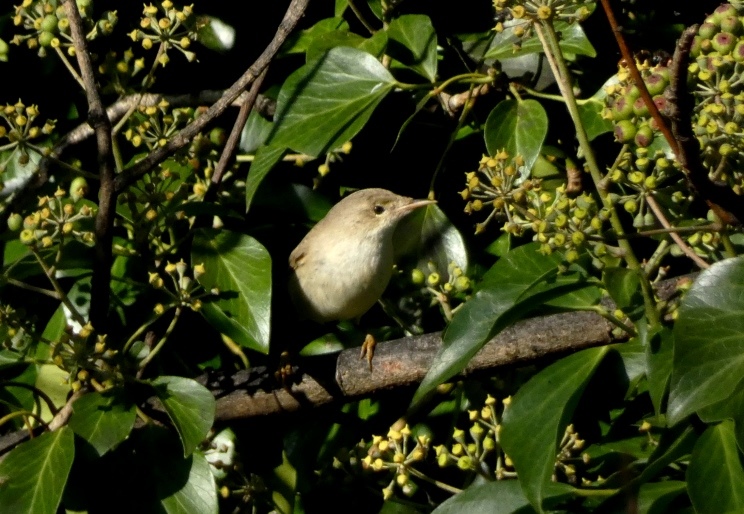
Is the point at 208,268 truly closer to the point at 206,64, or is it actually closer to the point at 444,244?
the point at 444,244

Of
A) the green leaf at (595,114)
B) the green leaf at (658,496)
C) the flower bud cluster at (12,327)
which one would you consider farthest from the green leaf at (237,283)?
the green leaf at (658,496)

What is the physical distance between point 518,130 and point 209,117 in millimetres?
853

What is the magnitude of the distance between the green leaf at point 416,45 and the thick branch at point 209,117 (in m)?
0.33

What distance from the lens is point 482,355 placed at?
2.69m

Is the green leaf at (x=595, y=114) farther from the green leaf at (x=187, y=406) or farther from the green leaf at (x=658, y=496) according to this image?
the green leaf at (x=187, y=406)

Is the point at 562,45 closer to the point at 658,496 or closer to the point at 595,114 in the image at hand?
the point at 595,114

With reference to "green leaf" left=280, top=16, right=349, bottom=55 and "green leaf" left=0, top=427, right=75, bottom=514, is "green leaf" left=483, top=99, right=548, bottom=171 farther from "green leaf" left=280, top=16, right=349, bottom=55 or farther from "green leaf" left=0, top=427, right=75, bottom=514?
"green leaf" left=0, top=427, right=75, bottom=514

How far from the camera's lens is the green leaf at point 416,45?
2820 millimetres

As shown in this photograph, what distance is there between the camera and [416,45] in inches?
111

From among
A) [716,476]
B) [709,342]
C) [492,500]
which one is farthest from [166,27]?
[716,476]

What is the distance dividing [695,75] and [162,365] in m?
1.89

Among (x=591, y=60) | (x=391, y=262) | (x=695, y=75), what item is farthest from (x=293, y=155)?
(x=695, y=75)

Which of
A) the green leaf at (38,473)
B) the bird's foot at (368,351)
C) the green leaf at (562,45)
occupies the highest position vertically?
the green leaf at (562,45)

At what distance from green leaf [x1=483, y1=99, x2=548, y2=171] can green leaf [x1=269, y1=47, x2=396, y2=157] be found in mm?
317
